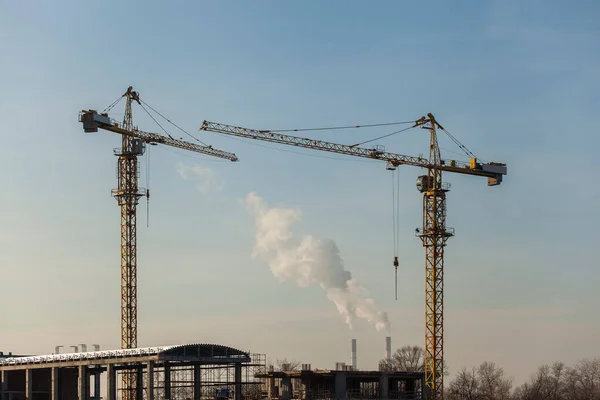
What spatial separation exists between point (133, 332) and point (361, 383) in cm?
4287

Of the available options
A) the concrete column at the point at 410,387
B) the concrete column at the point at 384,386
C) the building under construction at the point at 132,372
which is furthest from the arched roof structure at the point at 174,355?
the concrete column at the point at 410,387

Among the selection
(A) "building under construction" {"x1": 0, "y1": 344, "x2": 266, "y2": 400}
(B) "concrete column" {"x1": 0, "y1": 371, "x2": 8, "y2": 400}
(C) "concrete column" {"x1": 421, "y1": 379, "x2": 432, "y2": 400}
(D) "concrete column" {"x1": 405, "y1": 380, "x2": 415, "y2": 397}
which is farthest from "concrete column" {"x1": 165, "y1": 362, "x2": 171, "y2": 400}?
(C) "concrete column" {"x1": 421, "y1": 379, "x2": 432, "y2": 400}

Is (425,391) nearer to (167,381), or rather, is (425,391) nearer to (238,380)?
(238,380)

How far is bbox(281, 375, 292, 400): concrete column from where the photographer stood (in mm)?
132000

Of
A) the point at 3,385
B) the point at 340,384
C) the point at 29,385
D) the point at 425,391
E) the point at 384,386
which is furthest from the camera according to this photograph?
the point at 425,391

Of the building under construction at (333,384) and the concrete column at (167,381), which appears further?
the building under construction at (333,384)

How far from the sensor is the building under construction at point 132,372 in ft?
385

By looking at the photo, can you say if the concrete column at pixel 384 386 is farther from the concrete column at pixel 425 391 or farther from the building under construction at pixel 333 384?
the concrete column at pixel 425 391

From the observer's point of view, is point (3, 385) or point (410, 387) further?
point (410, 387)

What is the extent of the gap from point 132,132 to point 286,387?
187ft

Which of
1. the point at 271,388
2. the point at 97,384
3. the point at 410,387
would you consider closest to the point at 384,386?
the point at 410,387

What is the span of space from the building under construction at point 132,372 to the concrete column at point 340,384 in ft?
36.8

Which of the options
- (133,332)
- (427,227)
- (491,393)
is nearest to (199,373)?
(133,332)

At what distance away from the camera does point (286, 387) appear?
133125mm
